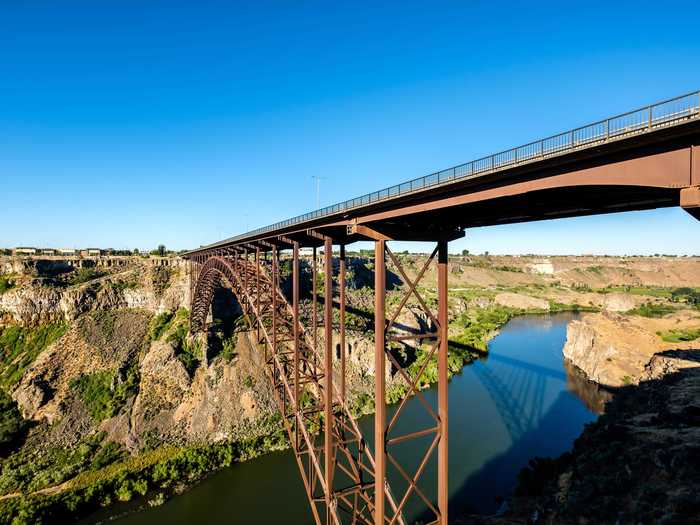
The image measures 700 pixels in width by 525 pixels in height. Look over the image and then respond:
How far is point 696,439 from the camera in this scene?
16953 mm

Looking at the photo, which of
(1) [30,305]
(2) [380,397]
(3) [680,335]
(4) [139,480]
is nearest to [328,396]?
(2) [380,397]

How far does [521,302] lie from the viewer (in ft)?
271

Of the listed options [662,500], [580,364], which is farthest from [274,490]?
[580,364]

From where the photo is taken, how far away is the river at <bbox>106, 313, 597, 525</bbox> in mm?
19984

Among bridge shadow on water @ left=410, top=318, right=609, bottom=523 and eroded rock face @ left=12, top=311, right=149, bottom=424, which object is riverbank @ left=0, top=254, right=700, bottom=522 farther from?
bridge shadow on water @ left=410, top=318, right=609, bottom=523

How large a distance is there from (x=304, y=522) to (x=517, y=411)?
22.5 m

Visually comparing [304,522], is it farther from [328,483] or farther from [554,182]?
[554,182]

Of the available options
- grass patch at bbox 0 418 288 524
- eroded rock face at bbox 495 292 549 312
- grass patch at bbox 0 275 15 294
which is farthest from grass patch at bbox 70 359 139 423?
eroded rock face at bbox 495 292 549 312

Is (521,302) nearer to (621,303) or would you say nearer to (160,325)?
(621,303)

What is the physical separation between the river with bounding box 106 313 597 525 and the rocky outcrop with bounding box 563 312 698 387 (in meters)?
2.40

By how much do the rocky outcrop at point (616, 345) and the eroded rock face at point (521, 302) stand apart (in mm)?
35277

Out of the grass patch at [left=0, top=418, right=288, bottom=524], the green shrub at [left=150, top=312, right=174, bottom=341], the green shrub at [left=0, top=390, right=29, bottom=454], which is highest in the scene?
the green shrub at [left=150, top=312, right=174, bottom=341]

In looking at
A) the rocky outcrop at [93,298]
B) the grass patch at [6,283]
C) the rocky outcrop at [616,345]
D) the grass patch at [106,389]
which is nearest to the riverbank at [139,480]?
the grass patch at [106,389]

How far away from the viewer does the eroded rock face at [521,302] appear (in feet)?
268
